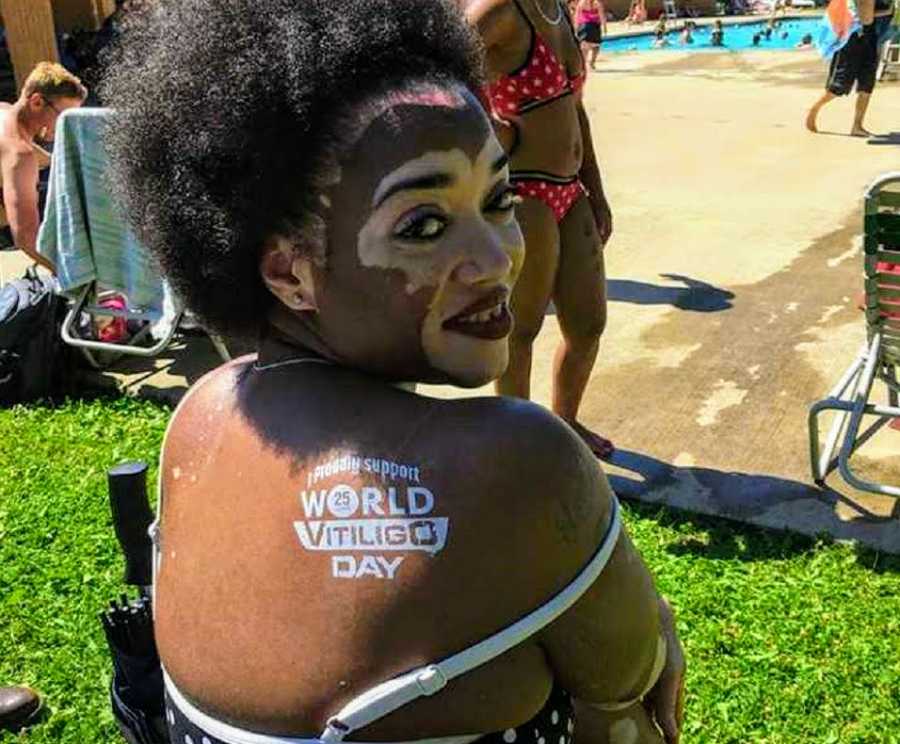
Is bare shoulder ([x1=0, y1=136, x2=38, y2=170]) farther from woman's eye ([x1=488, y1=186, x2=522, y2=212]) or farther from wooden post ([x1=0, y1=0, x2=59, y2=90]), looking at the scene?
wooden post ([x1=0, y1=0, x2=59, y2=90])

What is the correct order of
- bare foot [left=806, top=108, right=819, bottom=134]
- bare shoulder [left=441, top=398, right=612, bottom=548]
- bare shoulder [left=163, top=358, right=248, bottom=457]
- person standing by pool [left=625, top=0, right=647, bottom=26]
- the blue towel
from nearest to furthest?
bare shoulder [left=441, top=398, right=612, bottom=548] < bare shoulder [left=163, top=358, right=248, bottom=457] < the blue towel < bare foot [left=806, top=108, right=819, bottom=134] < person standing by pool [left=625, top=0, right=647, bottom=26]

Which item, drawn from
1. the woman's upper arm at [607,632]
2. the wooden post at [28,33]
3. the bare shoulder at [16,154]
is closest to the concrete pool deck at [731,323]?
the bare shoulder at [16,154]

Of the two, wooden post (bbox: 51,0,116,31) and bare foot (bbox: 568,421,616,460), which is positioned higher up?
bare foot (bbox: 568,421,616,460)

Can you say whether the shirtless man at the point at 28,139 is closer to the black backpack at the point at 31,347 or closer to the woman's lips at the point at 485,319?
the black backpack at the point at 31,347

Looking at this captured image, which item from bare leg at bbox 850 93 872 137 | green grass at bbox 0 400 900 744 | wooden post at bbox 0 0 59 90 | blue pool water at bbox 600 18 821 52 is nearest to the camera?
green grass at bbox 0 400 900 744

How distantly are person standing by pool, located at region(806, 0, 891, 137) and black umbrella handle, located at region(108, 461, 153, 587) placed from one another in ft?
27.9

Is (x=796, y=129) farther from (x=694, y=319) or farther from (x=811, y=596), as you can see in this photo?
(x=811, y=596)

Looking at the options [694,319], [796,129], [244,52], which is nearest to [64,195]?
[694,319]

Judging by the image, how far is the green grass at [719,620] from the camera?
272cm

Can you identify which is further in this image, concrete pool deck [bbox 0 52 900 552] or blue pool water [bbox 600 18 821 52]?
blue pool water [bbox 600 18 821 52]

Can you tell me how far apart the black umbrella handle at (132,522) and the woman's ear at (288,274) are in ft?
3.36

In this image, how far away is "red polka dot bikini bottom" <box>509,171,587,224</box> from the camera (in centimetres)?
332

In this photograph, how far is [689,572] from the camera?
10.8ft

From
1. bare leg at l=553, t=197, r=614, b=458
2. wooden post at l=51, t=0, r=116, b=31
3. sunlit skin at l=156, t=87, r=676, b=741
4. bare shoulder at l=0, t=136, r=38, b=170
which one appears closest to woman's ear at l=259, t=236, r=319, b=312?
sunlit skin at l=156, t=87, r=676, b=741
